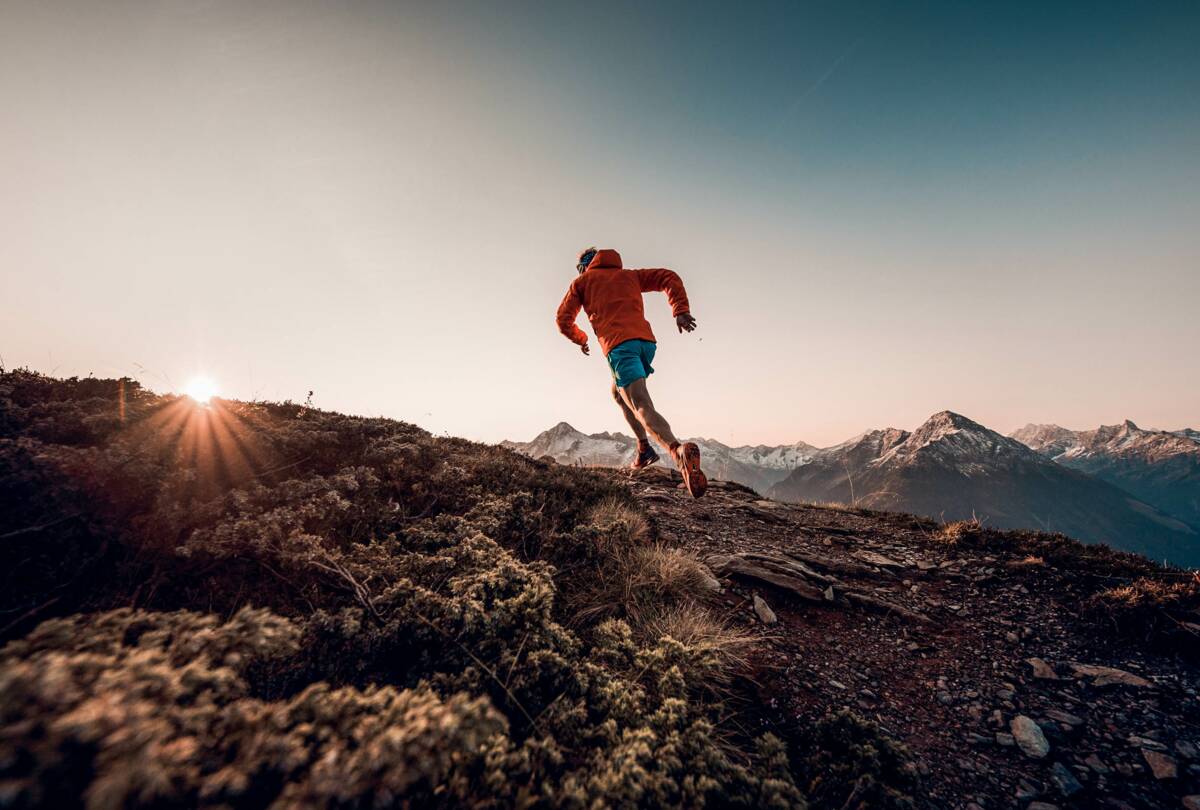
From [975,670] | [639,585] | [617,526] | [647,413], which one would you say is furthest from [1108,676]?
[647,413]

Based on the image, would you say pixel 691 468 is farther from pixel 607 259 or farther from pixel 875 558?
pixel 607 259

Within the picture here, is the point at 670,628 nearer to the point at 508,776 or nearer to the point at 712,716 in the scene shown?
the point at 712,716

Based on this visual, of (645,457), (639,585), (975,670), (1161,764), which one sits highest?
(645,457)

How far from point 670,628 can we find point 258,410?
20.4ft

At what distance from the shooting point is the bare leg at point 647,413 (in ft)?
22.1

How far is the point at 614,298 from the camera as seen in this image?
24.7 feet

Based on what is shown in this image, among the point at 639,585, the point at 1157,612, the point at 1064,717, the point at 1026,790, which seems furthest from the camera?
the point at 1157,612

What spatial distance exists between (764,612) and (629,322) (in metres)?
4.80

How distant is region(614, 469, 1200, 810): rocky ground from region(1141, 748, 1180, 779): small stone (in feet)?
0.04

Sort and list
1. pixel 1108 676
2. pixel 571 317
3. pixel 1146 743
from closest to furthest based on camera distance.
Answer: pixel 1146 743 < pixel 1108 676 < pixel 571 317

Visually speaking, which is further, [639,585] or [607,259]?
[607,259]

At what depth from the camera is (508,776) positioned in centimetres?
174

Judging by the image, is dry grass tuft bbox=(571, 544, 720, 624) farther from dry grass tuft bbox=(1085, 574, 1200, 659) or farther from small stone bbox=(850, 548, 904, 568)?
dry grass tuft bbox=(1085, 574, 1200, 659)

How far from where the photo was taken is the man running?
673 cm
